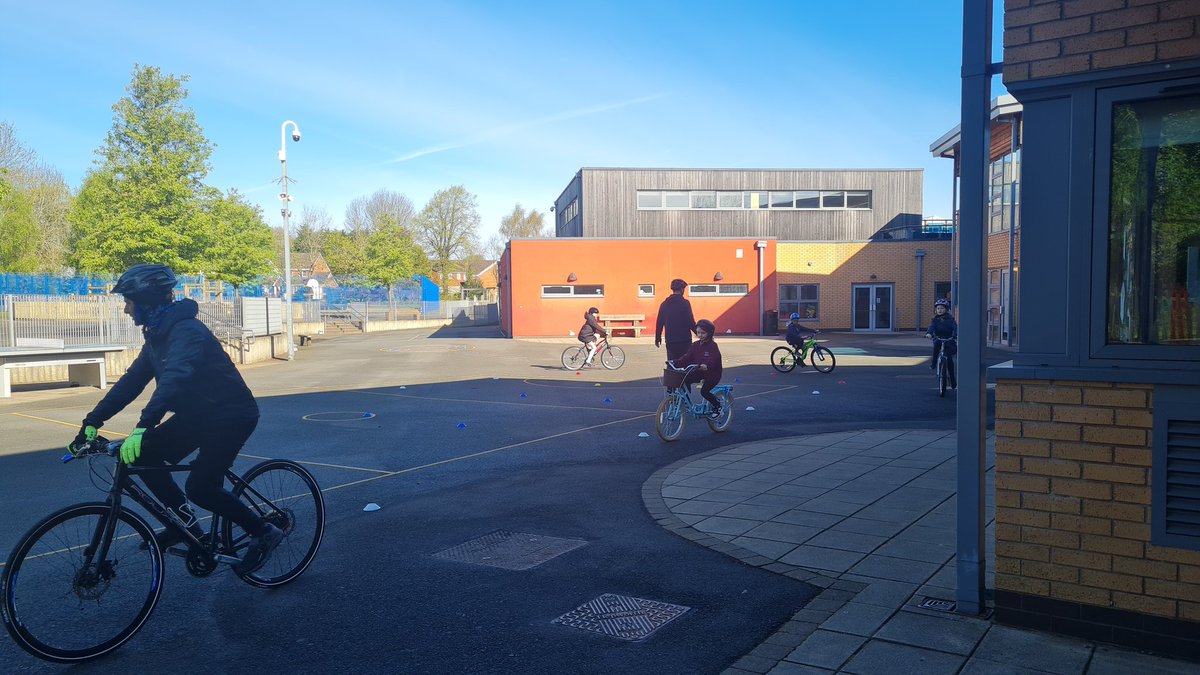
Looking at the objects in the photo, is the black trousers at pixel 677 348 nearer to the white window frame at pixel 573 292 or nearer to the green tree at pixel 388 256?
the white window frame at pixel 573 292

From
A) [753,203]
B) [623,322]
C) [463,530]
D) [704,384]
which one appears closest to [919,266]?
[753,203]

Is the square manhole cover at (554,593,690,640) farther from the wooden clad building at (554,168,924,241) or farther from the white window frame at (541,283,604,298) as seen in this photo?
the wooden clad building at (554,168,924,241)

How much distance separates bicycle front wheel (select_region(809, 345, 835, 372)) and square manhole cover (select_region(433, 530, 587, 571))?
1471cm

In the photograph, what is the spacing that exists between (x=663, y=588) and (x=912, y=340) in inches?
1225

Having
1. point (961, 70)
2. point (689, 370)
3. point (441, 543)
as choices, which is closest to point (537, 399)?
point (689, 370)

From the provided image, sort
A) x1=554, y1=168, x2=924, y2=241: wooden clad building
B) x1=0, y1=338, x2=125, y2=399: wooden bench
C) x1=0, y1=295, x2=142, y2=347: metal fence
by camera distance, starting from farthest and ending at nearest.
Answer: x1=554, y1=168, x2=924, y2=241: wooden clad building
x1=0, y1=295, x2=142, y2=347: metal fence
x1=0, y1=338, x2=125, y2=399: wooden bench

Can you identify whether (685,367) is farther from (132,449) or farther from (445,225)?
(445,225)

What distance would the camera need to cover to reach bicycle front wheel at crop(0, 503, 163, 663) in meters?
3.87

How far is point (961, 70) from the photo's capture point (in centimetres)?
451

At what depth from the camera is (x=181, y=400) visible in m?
4.38

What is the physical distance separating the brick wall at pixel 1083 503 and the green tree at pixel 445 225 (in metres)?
74.7

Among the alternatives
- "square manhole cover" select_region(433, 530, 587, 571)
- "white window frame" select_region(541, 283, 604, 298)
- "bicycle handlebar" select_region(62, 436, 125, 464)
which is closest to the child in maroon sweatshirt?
"square manhole cover" select_region(433, 530, 587, 571)

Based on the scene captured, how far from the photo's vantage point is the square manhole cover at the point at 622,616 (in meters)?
4.37

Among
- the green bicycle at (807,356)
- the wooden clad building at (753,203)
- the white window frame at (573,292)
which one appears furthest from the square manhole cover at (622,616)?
the wooden clad building at (753,203)
